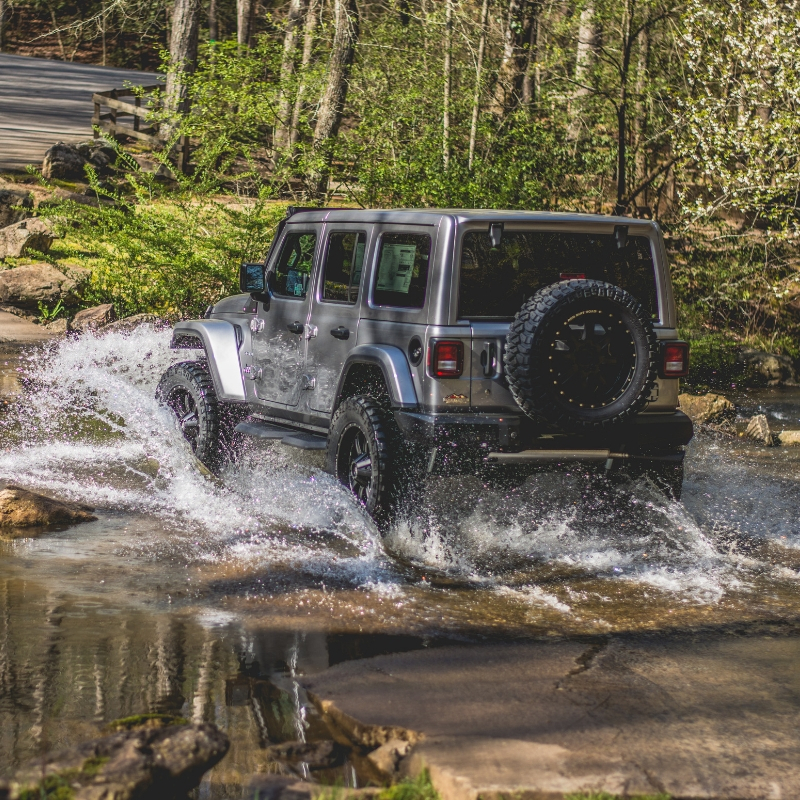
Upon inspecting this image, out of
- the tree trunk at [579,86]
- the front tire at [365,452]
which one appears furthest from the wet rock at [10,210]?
the front tire at [365,452]

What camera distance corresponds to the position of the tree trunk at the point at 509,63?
16.1 meters

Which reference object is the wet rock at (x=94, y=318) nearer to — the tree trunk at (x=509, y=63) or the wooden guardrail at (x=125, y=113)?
the tree trunk at (x=509, y=63)

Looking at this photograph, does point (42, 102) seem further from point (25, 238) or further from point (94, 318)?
point (94, 318)

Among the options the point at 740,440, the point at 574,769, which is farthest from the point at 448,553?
the point at 740,440

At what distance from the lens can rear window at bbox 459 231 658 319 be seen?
645 cm

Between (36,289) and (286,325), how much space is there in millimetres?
9296

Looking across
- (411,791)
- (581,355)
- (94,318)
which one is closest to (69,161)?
(94,318)

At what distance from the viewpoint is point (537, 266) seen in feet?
21.7

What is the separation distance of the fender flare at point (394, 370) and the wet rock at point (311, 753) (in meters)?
2.72

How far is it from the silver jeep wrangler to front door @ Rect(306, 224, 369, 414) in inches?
0.5

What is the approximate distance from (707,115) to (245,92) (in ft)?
19.6

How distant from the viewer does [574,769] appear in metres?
3.67

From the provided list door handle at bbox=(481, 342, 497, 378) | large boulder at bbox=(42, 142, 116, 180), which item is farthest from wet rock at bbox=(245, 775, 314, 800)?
large boulder at bbox=(42, 142, 116, 180)

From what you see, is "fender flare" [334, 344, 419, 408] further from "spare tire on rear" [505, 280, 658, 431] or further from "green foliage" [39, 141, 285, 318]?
"green foliage" [39, 141, 285, 318]
